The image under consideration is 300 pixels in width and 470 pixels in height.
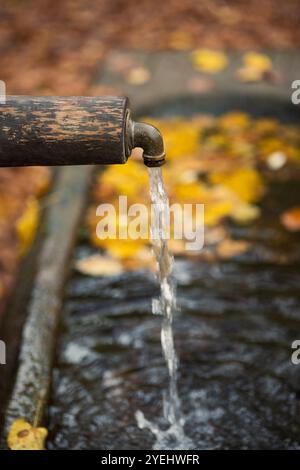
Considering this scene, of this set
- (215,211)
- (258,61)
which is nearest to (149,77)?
(258,61)

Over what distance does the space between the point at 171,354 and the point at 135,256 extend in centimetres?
67

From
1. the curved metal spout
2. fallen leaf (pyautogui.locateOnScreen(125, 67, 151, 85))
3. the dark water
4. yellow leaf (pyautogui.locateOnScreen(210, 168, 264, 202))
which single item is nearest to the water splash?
the dark water

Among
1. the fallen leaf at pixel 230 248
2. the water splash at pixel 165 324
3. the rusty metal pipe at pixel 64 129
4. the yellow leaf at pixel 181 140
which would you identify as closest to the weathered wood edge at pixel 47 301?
the water splash at pixel 165 324

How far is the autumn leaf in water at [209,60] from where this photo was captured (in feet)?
12.5

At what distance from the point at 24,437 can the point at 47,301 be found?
59 cm

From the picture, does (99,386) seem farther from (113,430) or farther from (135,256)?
(135,256)

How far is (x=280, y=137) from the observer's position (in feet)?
11.3

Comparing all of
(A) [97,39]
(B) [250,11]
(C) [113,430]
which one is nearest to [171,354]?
(C) [113,430]

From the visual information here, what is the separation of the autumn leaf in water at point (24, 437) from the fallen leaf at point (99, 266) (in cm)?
86

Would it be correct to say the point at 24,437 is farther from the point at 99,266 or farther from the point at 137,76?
the point at 137,76

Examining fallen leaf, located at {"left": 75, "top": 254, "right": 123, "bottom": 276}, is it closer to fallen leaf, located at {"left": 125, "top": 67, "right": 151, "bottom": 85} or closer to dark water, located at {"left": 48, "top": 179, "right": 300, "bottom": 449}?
dark water, located at {"left": 48, "top": 179, "right": 300, "bottom": 449}

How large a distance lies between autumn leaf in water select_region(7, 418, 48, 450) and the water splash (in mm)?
336
